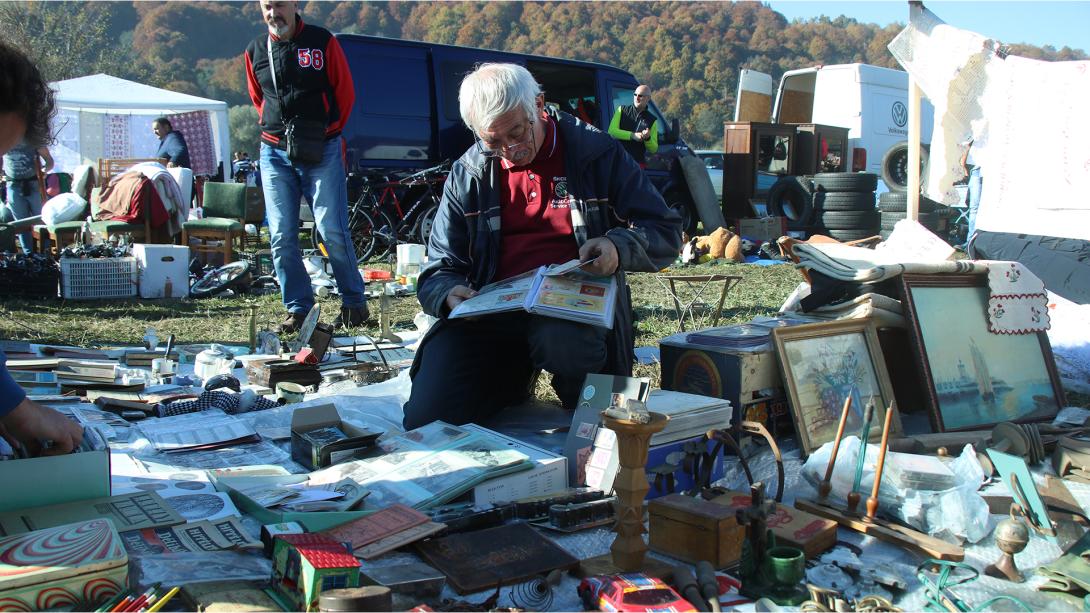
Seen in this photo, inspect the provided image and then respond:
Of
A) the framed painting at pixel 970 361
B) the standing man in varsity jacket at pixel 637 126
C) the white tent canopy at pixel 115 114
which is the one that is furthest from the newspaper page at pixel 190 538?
the white tent canopy at pixel 115 114

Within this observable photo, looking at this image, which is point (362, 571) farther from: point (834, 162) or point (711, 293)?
point (834, 162)

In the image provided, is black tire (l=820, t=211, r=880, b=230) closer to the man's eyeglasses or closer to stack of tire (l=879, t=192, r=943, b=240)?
stack of tire (l=879, t=192, r=943, b=240)

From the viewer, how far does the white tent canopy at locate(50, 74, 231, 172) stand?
43.9 feet

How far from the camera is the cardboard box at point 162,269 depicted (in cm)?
598

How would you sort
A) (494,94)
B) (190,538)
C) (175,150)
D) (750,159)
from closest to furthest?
(190,538) < (494,94) < (175,150) < (750,159)

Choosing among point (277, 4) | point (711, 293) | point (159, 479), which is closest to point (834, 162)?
point (711, 293)

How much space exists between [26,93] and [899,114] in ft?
48.3

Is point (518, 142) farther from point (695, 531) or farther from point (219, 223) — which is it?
point (219, 223)

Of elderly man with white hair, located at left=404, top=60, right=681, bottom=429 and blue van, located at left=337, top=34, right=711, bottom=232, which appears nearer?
elderly man with white hair, located at left=404, top=60, right=681, bottom=429

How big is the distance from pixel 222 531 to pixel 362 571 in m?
0.43

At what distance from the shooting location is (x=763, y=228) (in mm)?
10250

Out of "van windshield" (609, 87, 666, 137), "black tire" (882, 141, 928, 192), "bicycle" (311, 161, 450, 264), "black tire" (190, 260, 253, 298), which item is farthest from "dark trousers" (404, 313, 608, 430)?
"black tire" (882, 141, 928, 192)

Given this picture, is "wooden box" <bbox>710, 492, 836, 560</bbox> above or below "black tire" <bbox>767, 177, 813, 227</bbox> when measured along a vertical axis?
below

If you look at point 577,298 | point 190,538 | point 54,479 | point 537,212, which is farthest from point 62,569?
point 537,212
